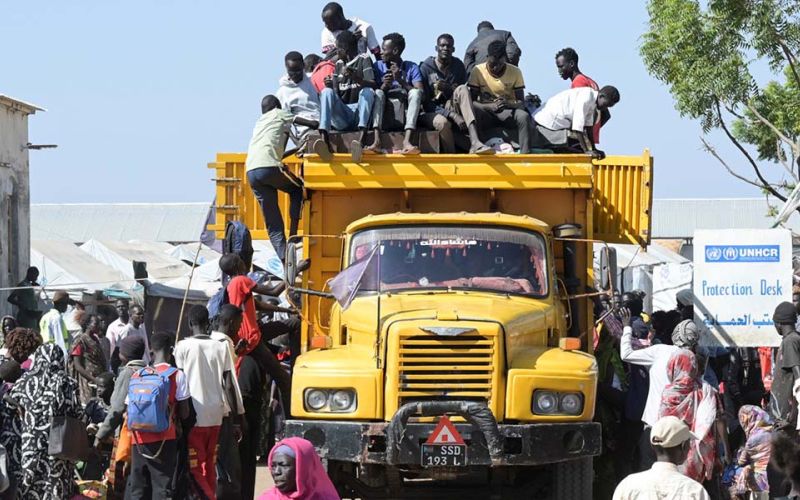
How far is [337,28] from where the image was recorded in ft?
51.3

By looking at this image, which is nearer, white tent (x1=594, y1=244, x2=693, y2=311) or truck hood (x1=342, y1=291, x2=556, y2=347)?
truck hood (x1=342, y1=291, x2=556, y2=347)

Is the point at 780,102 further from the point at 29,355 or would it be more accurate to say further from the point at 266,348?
the point at 29,355

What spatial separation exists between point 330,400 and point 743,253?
6.13 metres

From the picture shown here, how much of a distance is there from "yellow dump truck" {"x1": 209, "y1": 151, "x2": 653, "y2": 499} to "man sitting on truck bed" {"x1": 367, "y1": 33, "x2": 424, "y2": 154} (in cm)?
67

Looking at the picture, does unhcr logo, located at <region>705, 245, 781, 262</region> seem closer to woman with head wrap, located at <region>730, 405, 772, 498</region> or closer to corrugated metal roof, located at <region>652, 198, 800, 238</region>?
woman with head wrap, located at <region>730, 405, 772, 498</region>

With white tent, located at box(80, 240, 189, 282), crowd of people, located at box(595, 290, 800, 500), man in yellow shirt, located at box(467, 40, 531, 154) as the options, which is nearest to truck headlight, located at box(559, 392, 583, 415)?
crowd of people, located at box(595, 290, 800, 500)

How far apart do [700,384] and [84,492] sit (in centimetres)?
495

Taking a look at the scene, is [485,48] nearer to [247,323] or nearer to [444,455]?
[247,323]

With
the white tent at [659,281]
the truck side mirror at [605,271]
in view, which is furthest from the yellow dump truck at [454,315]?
the white tent at [659,281]

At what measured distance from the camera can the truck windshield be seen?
39.0 ft

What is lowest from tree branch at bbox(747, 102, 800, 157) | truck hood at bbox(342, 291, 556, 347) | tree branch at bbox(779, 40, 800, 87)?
truck hood at bbox(342, 291, 556, 347)

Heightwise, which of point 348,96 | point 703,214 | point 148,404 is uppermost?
point 703,214

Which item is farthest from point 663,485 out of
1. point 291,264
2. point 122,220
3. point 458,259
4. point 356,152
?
point 122,220

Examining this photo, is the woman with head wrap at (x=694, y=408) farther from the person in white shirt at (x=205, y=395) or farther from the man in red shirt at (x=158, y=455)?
the man in red shirt at (x=158, y=455)
